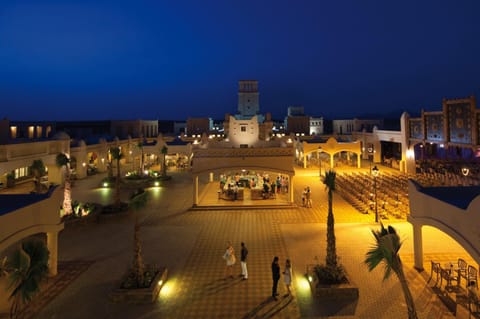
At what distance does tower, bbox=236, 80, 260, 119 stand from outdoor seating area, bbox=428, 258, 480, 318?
51103mm

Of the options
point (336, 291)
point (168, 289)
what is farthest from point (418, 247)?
point (168, 289)

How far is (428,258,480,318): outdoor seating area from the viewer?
815 centimetres

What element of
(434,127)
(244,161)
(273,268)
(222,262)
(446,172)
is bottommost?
(222,262)

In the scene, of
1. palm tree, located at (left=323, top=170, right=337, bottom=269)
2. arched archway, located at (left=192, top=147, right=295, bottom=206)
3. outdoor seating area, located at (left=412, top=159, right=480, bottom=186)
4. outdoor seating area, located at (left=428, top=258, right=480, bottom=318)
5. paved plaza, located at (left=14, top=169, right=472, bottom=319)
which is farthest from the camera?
outdoor seating area, located at (left=412, top=159, right=480, bottom=186)

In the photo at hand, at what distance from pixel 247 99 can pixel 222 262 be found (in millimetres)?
50529

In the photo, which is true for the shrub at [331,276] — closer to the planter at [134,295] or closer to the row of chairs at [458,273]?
the row of chairs at [458,273]

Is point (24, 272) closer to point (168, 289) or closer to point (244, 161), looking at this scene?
point (168, 289)

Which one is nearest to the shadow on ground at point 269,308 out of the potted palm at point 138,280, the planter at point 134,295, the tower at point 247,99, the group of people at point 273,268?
the group of people at point 273,268

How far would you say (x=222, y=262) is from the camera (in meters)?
12.3

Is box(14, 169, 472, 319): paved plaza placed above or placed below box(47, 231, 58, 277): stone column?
below

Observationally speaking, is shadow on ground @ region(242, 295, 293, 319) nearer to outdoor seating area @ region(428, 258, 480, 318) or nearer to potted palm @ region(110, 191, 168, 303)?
potted palm @ region(110, 191, 168, 303)

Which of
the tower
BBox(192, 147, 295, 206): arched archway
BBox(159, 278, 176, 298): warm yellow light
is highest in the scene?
the tower

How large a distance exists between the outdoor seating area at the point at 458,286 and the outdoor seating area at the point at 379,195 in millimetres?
7627

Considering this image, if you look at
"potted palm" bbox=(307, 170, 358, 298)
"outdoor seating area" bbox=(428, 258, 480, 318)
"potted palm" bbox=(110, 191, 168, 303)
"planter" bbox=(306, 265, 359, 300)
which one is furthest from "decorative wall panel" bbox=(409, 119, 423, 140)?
"potted palm" bbox=(110, 191, 168, 303)
